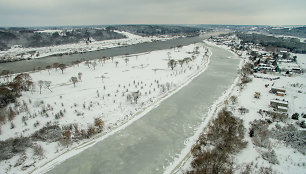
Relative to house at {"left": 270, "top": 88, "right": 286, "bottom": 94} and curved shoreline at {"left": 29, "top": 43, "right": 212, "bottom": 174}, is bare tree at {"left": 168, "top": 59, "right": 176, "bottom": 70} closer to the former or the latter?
curved shoreline at {"left": 29, "top": 43, "right": 212, "bottom": 174}

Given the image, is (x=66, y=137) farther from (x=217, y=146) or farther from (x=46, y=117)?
(x=217, y=146)

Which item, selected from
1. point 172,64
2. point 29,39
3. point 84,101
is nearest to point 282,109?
point 172,64

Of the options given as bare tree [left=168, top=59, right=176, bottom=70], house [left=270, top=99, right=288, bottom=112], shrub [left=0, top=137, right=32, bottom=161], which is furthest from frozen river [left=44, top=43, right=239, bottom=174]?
bare tree [left=168, top=59, right=176, bottom=70]

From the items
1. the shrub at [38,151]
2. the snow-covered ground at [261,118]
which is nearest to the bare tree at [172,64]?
the snow-covered ground at [261,118]

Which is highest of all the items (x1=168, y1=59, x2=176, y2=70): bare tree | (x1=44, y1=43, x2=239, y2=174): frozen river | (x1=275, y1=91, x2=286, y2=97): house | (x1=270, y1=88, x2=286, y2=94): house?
(x1=168, y1=59, x2=176, y2=70): bare tree

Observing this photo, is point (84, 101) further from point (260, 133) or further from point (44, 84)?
point (260, 133)

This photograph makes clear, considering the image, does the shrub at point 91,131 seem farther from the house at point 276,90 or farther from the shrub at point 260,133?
the house at point 276,90

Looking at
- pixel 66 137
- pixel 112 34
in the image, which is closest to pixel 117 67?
pixel 66 137

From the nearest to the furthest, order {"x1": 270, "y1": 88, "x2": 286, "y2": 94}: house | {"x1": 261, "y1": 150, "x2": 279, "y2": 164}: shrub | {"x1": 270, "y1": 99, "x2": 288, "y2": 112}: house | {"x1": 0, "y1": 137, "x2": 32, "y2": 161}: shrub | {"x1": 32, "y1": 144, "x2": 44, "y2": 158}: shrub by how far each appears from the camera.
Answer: {"x1": 261, "y1": 150, "x2": 279, "y2": 164}: shrub < {"x1": 0, "y1": 137, "x2": 32, "y2": 161}: shrub < {"x1": 32, "y1": 144, "x2": 44, "y2": 158}: shrub < {"x1": 270, "y1": 99, "x2": 288, "y2": 112}: house < {"x1": 270, "y1": 88, "x2": 286, "y2": 94}: house
